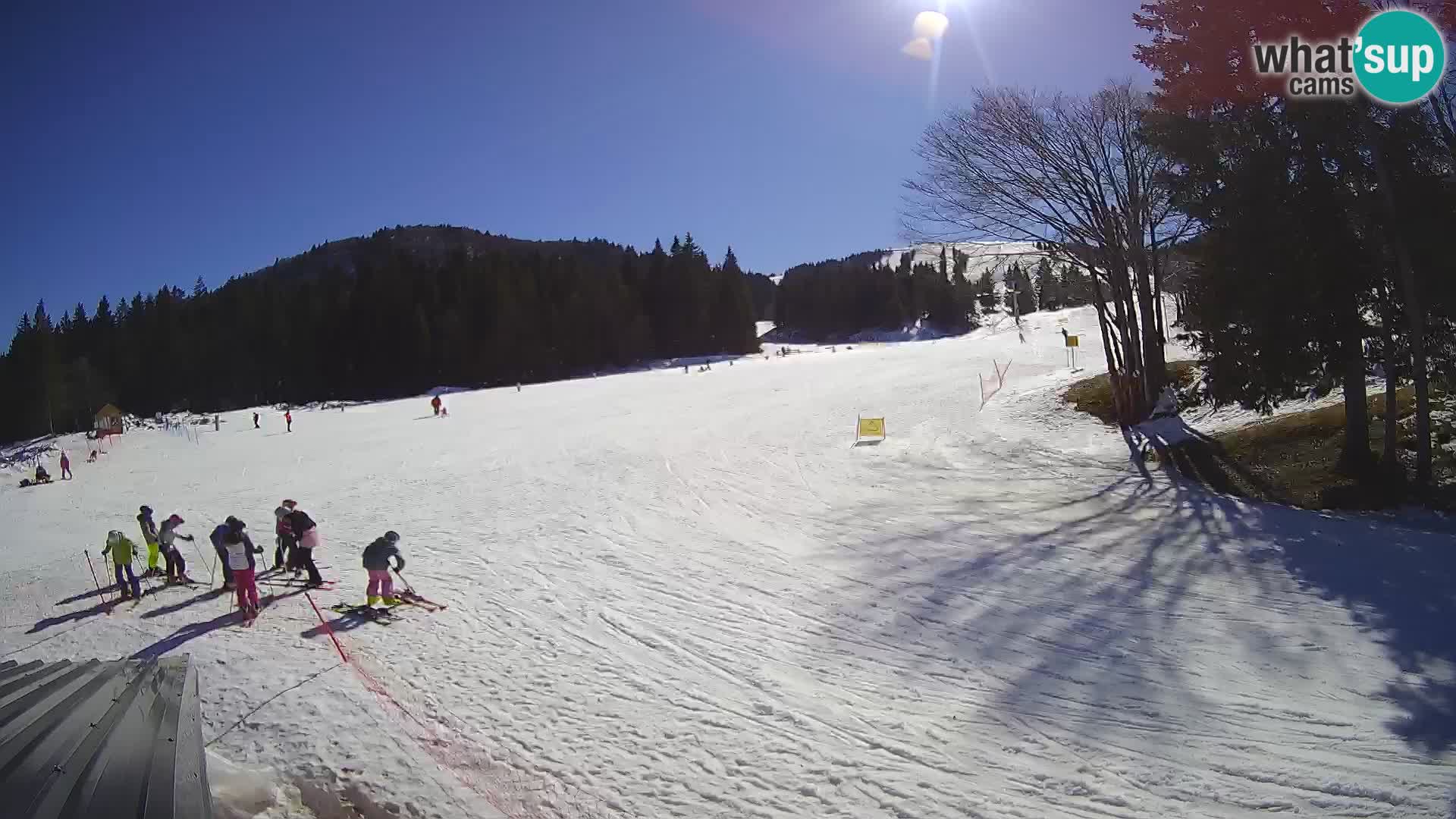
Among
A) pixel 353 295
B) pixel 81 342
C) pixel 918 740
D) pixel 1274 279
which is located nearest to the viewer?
pixel 918 740

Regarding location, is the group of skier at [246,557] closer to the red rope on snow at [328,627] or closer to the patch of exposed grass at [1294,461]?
the red rope on snow at [328,627]

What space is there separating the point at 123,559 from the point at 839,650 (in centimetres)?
1180

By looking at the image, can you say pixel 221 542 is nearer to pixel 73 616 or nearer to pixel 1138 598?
pixel 73 616

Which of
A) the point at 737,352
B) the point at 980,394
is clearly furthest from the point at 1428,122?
the point at 737,352

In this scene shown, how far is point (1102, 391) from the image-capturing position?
72.7 ft

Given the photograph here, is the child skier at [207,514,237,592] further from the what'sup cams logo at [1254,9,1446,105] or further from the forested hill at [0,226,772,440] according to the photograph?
the forested hill at [0,226,772,440]

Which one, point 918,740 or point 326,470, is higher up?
point 326,470

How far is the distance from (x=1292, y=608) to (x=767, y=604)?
6388 millimetres

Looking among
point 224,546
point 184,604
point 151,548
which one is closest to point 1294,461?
point 224,546

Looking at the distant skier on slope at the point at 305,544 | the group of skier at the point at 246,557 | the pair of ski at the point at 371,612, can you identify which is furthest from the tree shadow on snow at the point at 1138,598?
the distant skier on slope at the point at 305,544

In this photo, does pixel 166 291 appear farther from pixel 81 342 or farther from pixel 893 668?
pixel 893 668

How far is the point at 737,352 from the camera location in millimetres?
79500

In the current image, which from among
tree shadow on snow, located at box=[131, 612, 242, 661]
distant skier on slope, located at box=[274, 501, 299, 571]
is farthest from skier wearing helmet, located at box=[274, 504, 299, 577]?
tree shadow on snow, located at box=[131, 612, 242, 661]

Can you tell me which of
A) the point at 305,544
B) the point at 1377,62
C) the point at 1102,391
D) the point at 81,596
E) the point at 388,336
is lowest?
the point at 81,596
